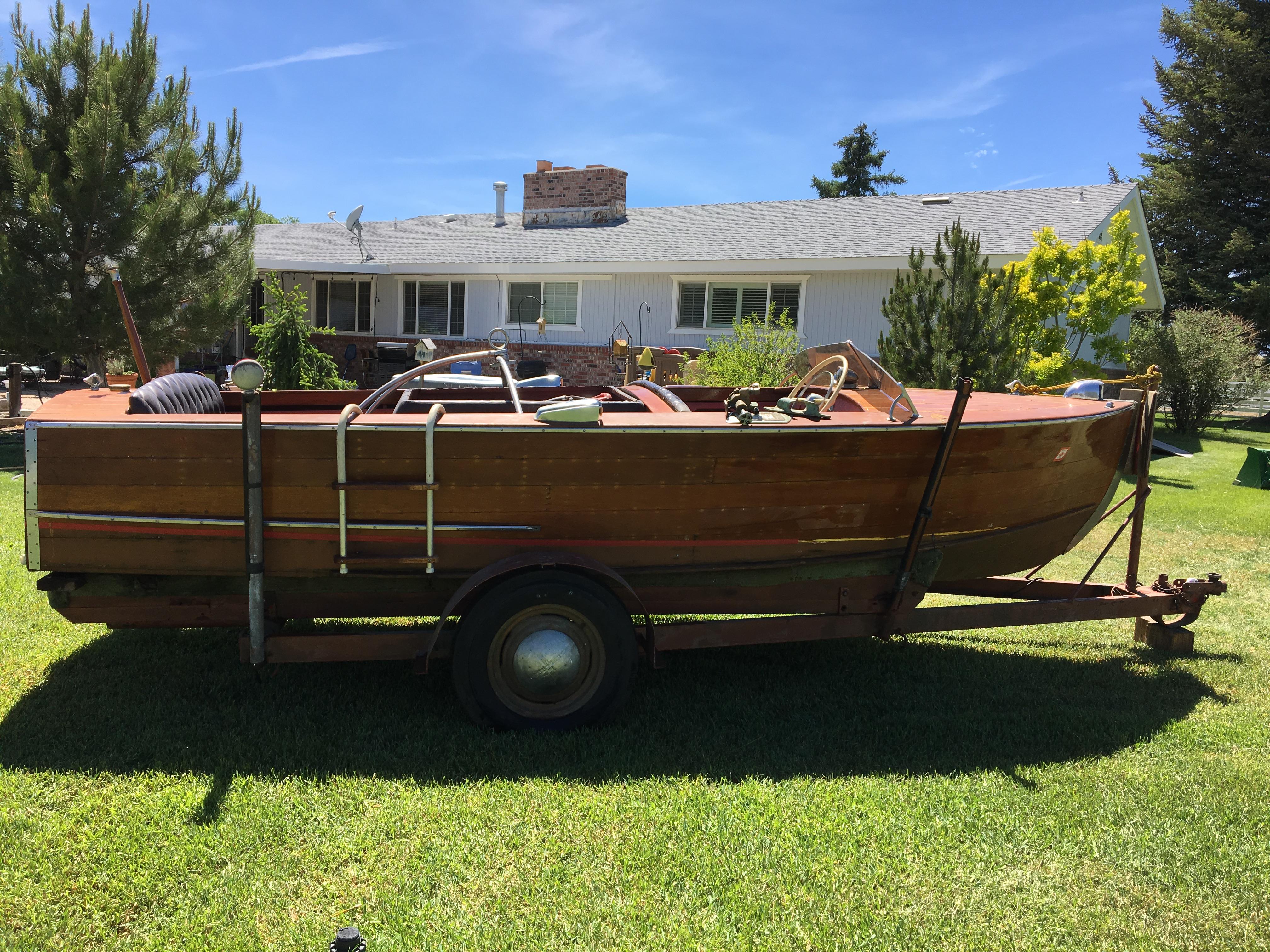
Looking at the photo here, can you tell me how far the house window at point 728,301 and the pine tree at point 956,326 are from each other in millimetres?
5461

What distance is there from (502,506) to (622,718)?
110cm

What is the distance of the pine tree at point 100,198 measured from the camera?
442 inches

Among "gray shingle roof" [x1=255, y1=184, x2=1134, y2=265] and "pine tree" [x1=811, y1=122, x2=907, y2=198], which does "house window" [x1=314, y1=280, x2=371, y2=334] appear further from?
"pine tree" [x1=811, y1=122, x2=907, y2=198]

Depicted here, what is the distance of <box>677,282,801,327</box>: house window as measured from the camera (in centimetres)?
1784

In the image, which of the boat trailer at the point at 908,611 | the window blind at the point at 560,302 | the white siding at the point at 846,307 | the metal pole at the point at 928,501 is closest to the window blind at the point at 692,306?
the white siding at the point at 846,307

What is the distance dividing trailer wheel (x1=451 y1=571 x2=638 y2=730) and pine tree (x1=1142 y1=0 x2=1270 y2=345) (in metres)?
29.0

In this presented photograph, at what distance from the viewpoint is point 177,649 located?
15.2 feet

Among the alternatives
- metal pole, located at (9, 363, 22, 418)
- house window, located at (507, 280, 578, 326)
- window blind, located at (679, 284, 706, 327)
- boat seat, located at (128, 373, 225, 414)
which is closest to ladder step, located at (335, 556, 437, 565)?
boat seat, located at (128, 373, 225, 414)

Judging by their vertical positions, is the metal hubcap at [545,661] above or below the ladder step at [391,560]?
below

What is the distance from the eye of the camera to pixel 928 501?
3.89m

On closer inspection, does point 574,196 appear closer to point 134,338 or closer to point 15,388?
point 15,388

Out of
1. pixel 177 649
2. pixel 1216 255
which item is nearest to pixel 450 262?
pixel 177 649

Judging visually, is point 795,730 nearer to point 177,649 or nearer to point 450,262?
point 177,649

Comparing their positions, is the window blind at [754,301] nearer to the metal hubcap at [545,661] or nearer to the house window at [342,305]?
the house window at [342,305]
